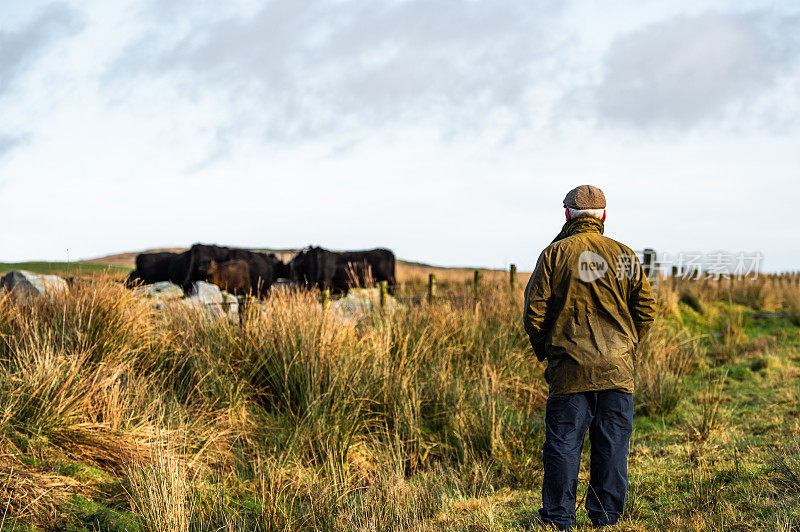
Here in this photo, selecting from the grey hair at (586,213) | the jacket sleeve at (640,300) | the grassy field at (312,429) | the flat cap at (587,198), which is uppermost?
the flat cap at (587,198)

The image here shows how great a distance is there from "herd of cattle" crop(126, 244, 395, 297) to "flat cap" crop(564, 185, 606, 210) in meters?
14.3

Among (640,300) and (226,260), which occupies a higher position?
(226,260)

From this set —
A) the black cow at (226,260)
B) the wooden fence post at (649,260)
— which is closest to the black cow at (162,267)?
the black cow at (226,260)

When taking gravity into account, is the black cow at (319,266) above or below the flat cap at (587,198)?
below

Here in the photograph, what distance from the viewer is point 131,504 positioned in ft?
Result: 13.9

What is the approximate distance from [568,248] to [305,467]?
115 inches

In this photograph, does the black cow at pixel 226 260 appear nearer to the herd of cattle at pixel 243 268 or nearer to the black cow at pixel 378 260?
the herd of cattle at pixel 243 268

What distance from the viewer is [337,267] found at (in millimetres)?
21547

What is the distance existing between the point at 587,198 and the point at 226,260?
17.7 m

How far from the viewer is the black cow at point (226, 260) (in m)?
18.8

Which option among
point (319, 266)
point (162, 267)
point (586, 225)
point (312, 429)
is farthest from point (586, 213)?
point (162, 267)

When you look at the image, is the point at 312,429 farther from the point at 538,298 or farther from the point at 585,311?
the point at 585,311

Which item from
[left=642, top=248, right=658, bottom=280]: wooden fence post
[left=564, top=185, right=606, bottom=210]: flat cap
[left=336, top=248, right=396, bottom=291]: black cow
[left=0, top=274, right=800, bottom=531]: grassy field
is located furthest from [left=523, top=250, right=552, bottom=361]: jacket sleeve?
[left=336, top=248, right=396, bottom=291]: black cow

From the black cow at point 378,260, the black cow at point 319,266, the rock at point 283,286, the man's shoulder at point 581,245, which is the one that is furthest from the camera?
the black cow at point 378,260
